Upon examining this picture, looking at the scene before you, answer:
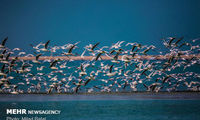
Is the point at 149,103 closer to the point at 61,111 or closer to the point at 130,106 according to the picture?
the point at 130,106

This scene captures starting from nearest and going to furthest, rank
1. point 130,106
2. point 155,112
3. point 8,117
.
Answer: point 8,117 < point 155,112 < point 130,106

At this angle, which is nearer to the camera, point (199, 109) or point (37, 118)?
point (37, 118)

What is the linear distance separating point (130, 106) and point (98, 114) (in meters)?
3.36

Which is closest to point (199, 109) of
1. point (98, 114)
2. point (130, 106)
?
point (130, 106)

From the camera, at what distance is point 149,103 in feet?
70.8

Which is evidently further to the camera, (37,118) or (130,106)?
(130,106)

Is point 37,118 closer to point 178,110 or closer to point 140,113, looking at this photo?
point 140,113

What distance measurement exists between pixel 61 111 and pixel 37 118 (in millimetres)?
2180

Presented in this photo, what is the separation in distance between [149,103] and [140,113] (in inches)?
145

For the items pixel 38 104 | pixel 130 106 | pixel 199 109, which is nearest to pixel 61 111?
pixel 38 104

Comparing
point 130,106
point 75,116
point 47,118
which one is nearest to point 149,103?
point 130,106

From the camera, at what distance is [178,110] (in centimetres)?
1866

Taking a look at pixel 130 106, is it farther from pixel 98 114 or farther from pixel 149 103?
pixel 98 114

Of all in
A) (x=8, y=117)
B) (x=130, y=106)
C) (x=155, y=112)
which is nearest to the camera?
(x=8, y=117)
